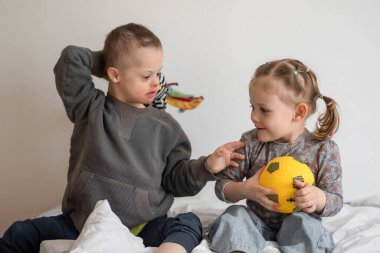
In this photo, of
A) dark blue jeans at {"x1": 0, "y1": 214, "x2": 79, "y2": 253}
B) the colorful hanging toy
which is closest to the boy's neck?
the colorful hanging toy

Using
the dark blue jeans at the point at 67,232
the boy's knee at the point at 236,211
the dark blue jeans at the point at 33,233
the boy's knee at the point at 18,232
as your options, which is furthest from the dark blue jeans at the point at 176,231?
the boy's knee at the point at 18,232

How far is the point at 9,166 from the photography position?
74.5 inches

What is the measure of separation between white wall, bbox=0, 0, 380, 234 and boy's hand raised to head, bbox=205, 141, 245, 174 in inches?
20.5

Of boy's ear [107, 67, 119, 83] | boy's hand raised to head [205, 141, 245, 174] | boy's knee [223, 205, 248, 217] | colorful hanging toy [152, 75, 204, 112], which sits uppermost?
boy's ear [107, 67, 119, 83]

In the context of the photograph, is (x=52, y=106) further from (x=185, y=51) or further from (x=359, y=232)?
(x=359, y=232)

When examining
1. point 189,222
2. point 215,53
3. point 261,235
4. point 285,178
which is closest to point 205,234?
point 189,222

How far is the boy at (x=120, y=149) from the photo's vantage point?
1328 mm

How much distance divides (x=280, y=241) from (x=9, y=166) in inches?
50.2

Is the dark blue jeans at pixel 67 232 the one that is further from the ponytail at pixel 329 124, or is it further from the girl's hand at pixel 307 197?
the ponytail at pixel 329 124

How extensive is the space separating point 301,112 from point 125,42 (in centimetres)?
58

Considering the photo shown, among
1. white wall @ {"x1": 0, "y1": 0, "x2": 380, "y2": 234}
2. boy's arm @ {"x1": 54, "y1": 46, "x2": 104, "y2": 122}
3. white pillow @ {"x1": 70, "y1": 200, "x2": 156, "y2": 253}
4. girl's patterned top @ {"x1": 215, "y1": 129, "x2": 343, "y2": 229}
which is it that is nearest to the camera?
white pillow @ {"x1": 70, "y1": 200, "x2": 156, "y2": 253}

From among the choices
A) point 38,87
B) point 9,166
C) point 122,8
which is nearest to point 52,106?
point 38,87

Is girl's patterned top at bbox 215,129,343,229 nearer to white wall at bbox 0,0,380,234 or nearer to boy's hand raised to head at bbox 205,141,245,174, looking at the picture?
boy's hand raised to head at bbox 205,141,245,174

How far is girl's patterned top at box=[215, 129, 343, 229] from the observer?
47.8 inches
